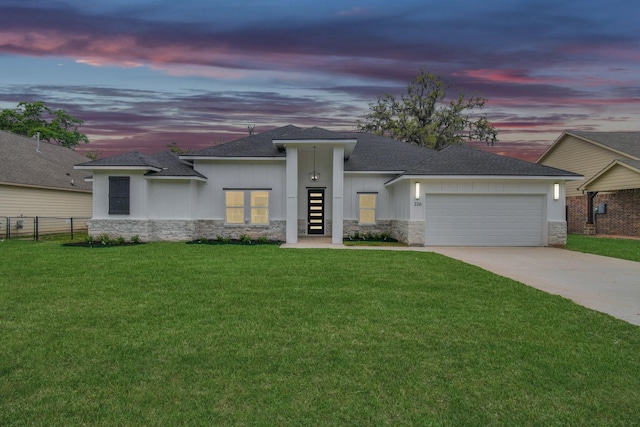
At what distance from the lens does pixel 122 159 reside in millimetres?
16094

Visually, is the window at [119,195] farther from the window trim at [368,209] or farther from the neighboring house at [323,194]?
the window trim at [368,209]

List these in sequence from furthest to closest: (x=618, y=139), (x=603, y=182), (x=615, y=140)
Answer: (x=618, y=139), (x=615, y=140), (x=603, y=182)

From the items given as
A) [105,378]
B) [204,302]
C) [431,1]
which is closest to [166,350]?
[105,378]

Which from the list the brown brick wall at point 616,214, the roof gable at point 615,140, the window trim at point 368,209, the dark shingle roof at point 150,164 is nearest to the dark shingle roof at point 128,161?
the dark shingle roof at point 150,164

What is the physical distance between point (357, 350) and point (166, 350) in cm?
201

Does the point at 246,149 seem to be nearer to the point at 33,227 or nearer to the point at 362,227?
the point at 362,227

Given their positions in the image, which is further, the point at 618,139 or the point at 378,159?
the point at 618,139

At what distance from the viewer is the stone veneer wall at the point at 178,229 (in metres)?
16.0

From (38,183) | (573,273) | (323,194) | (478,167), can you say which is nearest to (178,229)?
(323,194)

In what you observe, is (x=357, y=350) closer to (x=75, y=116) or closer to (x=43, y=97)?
Result: (x=43, y=97)

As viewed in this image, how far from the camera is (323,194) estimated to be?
1869 cm

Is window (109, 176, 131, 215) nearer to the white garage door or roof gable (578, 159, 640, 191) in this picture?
the white garage door

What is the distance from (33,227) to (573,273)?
22.8m

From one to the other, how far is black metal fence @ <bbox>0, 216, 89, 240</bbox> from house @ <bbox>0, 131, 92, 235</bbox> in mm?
240
